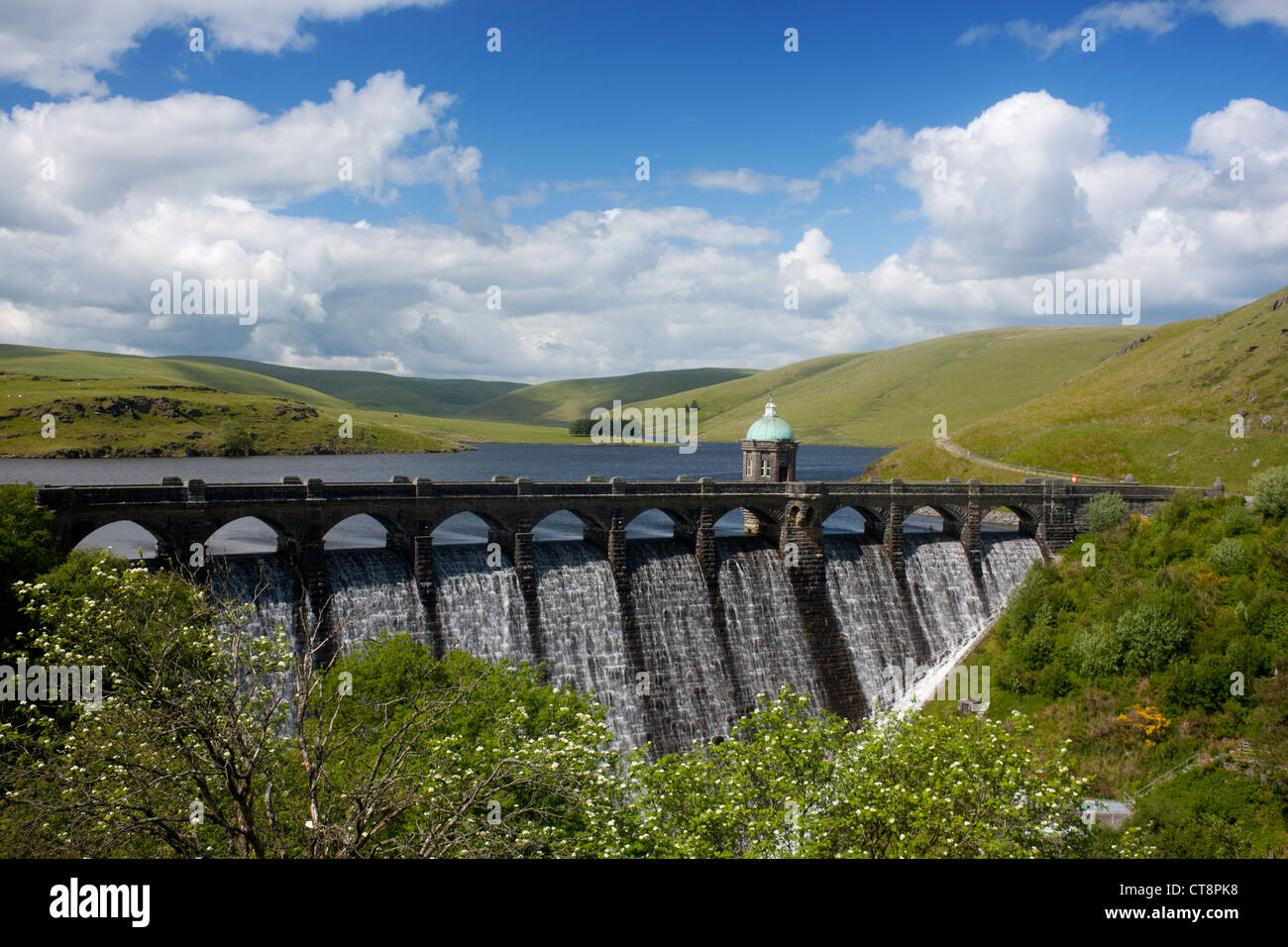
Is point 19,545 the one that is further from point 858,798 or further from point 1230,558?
point 1230,558

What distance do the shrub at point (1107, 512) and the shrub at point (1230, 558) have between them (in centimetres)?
1920

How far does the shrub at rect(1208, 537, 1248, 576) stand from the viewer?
64.1m

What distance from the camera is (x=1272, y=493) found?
6988 centimetres

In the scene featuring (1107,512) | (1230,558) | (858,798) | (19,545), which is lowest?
(858,798)

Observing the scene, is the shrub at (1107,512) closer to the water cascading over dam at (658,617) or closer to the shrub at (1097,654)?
the water cascading over dam at (658,617)

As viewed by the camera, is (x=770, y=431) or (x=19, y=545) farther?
(x=770, y=431)

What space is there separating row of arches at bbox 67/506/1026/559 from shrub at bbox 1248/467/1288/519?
71.1 feet

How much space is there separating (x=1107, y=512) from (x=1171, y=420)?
64.8 meters

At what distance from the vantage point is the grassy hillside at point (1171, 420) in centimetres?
12269

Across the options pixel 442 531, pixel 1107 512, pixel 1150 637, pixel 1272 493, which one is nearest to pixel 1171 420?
pixel 1107 512

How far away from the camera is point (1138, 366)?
17738 cm

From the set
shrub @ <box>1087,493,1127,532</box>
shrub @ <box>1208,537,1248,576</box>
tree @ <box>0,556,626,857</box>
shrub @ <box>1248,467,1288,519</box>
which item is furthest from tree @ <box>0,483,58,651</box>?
shrub @ <box>1087,493,1127,532</box>

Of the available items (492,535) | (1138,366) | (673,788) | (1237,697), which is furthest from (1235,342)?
(673,788)
